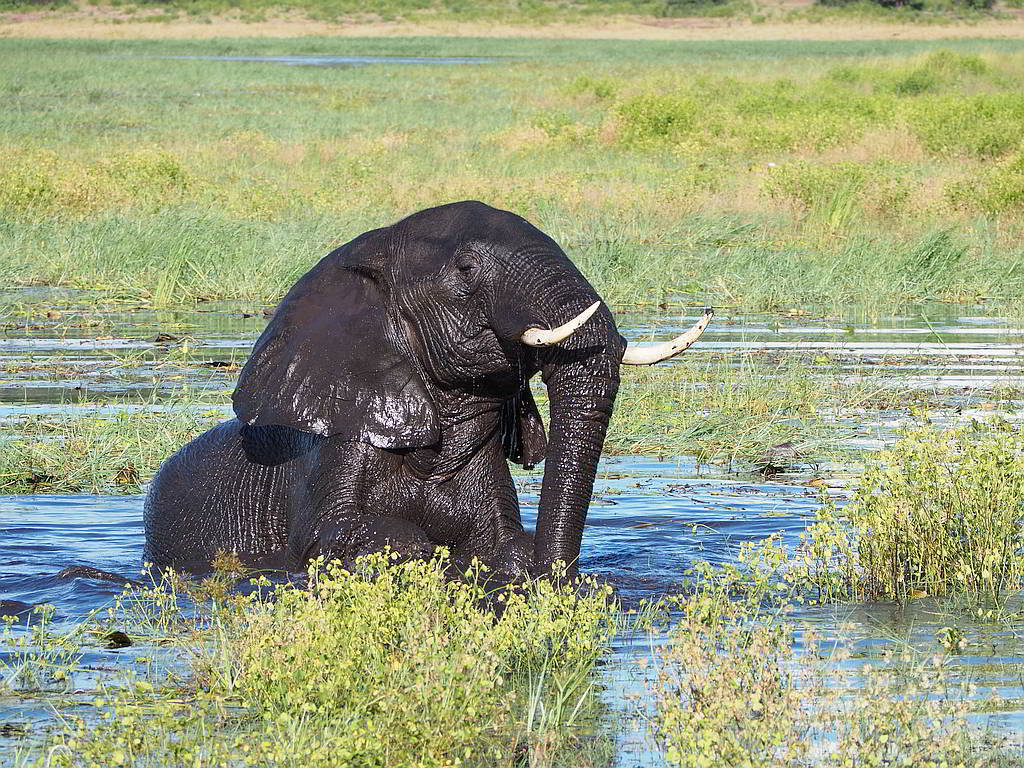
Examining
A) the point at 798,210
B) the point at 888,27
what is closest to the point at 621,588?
the point at 798,210

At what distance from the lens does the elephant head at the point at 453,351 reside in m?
5.67

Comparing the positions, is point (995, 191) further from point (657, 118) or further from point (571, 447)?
point (571, 447)

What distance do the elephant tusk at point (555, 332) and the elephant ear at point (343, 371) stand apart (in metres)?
0.68

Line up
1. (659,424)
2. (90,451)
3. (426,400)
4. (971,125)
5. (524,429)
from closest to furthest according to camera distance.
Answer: (426,400) < (524,429) < (90,451) < (659,424) < (971,125)

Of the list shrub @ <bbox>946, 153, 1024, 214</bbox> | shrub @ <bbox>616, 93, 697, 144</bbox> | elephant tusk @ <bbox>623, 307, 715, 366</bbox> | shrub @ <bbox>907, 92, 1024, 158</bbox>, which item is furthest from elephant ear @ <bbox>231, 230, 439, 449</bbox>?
shrub @ <bbox>616, 93, 697, 144</bbox>

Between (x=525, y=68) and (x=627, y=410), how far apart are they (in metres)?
47.2

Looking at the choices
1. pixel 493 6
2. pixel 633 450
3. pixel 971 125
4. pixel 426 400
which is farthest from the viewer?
pixel 493 6

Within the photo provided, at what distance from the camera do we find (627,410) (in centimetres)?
1031

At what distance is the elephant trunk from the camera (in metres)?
5.68

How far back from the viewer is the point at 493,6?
97.6 metres

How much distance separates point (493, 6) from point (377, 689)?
95738 mm

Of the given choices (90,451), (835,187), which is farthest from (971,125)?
(90,451)

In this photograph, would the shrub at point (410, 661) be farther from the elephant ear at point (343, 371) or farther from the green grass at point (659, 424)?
the green grass at point (659, 424)

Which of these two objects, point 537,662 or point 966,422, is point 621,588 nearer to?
point 537,662
